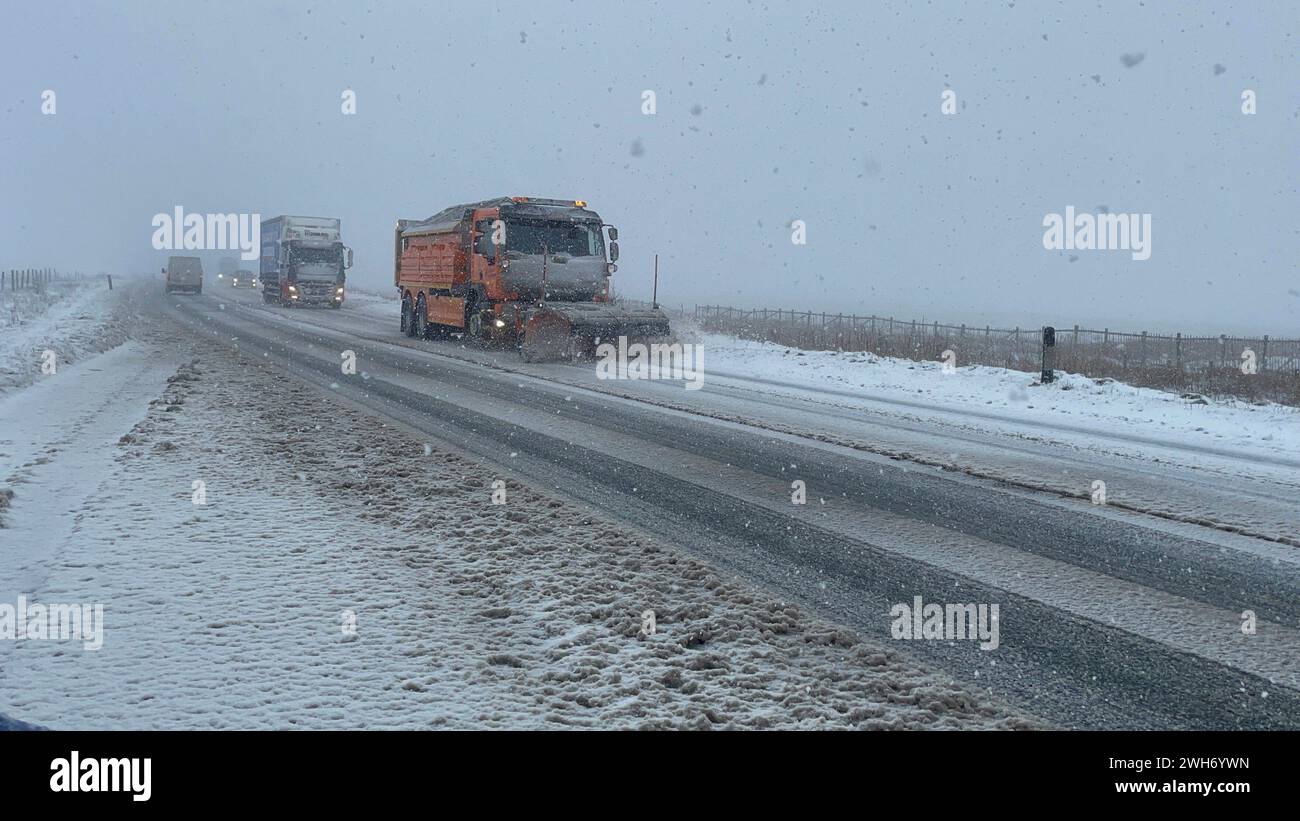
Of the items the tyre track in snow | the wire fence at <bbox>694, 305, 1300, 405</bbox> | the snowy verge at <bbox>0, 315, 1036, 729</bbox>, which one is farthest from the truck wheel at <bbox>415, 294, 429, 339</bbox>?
the snowy verge at <bbox>0, 315, 1036, 729</bbox>

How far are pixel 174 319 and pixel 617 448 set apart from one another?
85.8ft

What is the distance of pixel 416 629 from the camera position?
448 centimetres

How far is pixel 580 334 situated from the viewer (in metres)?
20.0

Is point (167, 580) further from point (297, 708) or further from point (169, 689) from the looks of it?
point (297, 708)

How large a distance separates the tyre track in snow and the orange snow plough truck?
892 centimetres

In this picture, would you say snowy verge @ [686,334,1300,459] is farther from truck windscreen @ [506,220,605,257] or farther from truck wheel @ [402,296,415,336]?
truck wheel @ [402,296,415,336]

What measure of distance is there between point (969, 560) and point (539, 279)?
17.0 meters

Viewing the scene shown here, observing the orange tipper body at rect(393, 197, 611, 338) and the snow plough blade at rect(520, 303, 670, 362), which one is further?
the orange tipper body at rect(393, 197, 611, 338)

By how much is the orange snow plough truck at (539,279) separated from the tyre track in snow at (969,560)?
892 cm

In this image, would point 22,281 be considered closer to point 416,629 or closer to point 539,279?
→ point 539,279

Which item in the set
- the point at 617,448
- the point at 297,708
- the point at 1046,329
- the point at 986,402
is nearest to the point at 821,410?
the point at 986,402

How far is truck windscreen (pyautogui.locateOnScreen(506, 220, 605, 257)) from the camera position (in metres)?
21.7

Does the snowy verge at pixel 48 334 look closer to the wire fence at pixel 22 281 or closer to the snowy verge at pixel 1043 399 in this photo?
the snowy verge at pixel 1043 399

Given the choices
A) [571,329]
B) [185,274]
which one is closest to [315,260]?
[185,274]
